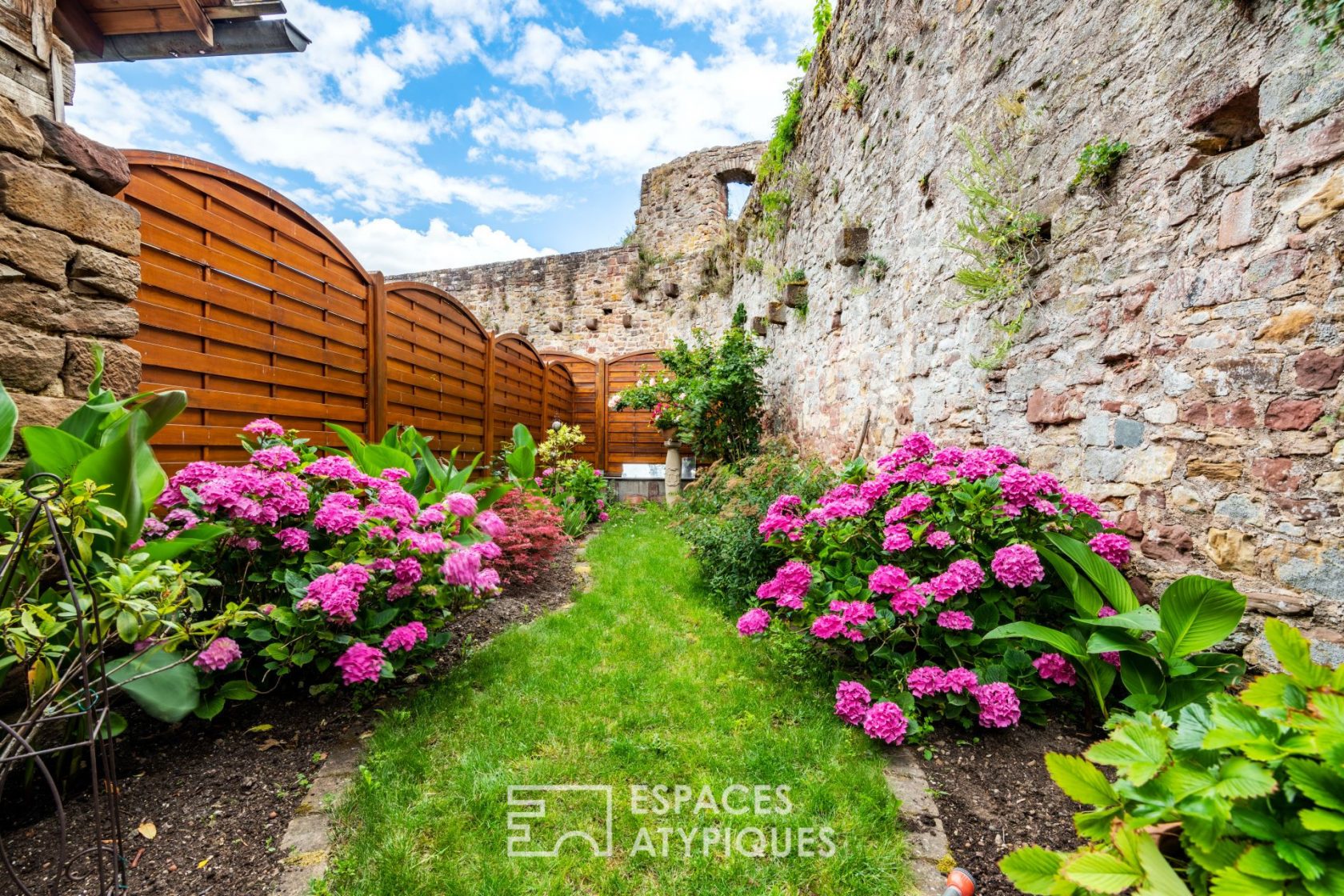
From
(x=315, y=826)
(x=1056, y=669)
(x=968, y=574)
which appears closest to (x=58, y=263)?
(x=315, y=826)

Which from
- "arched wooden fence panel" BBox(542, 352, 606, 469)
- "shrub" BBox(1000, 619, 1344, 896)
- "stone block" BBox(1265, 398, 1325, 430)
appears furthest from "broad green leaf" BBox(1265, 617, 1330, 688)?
"arched wooden fence panel" BBox(542, 352, 606, 469)

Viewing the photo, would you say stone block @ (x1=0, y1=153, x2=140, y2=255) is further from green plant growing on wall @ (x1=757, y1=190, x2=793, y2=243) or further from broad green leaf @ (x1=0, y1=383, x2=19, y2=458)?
green plant growing on wall @ (x1=757, y1=190, x2=793, y2=243)

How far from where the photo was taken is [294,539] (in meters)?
1.83

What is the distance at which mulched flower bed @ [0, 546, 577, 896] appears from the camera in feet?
4.13

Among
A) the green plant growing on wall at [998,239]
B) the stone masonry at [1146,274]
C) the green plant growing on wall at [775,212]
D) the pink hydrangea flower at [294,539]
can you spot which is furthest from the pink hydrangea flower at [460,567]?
the green plant growing on wall at [775,212]

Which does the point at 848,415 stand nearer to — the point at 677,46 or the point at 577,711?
the point at 577,711

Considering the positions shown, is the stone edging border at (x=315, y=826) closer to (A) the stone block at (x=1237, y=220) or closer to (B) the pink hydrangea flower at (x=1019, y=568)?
(B) the pink hydrangea flower at (x=1019, y=568)

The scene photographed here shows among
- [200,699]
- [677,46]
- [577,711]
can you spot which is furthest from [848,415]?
[677,46]

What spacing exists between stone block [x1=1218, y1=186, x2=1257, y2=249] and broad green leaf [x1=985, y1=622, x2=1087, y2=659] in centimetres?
139

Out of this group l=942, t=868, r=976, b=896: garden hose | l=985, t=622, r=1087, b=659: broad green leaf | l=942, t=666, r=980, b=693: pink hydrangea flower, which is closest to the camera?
l=942, t=868, r=976, b=896: garden hose

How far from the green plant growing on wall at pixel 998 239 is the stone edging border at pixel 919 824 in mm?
1991

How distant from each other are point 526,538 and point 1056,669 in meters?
3.09

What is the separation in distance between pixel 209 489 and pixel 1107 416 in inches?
130

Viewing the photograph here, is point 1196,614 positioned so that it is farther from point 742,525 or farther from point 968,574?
point 742,525
